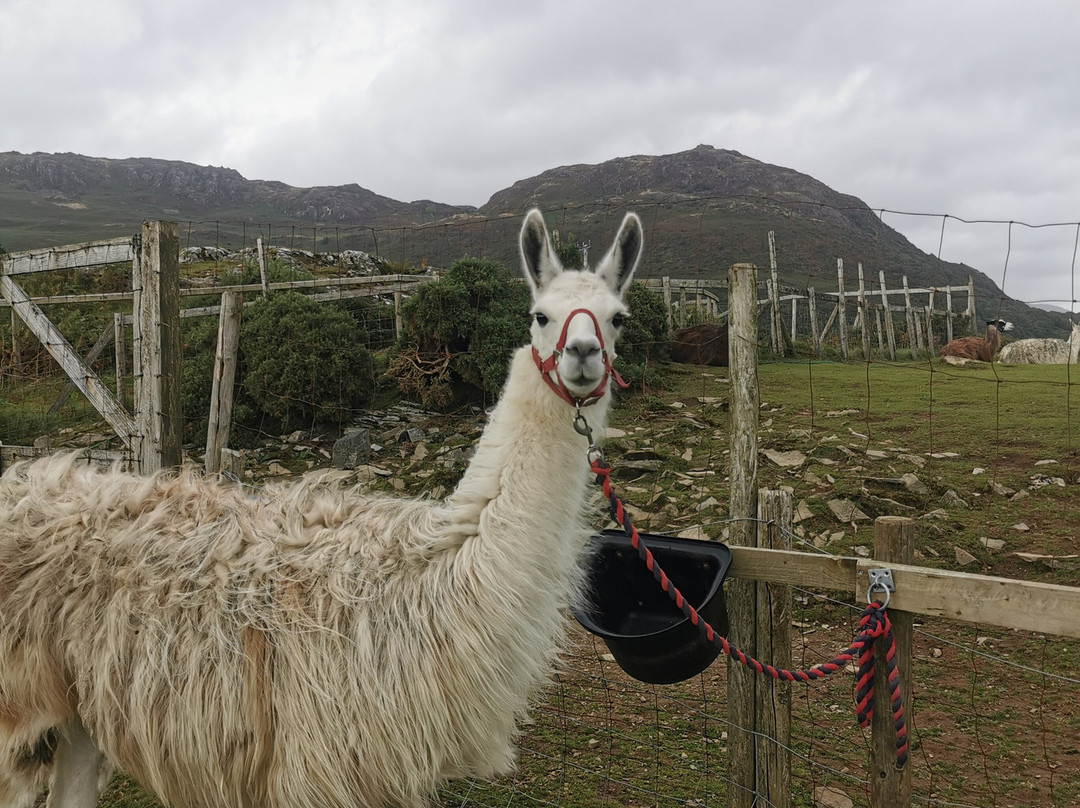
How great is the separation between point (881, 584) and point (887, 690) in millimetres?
355

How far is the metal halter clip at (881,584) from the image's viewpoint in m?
1.98

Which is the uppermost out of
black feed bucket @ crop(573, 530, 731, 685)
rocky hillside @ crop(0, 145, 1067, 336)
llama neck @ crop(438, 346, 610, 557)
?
rocky hillside @ crop(0, 145, 1067, 336)

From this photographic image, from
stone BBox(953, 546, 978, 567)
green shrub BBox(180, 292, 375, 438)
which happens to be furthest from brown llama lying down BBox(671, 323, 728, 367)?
stone BBox(953, 546, 978, 567)

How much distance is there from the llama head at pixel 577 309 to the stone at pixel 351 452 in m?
5.55

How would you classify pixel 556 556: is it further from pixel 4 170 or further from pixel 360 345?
pixel 4 170

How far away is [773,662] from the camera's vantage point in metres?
2.54

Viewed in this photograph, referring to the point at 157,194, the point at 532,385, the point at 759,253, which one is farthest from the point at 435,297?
the point at 157,194

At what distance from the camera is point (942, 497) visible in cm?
582

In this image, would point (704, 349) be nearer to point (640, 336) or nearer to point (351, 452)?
A: point (640, 336)

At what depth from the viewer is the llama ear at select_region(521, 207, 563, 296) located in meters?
2.63

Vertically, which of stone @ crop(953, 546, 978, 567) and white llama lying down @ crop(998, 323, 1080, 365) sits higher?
white llama lying down @ crop(998, 323, 1080, 365)

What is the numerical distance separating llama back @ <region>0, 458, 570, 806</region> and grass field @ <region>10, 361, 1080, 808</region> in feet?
2.79

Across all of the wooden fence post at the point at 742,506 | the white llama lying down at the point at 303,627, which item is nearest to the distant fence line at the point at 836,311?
the wooden fence post at the point at 742,506

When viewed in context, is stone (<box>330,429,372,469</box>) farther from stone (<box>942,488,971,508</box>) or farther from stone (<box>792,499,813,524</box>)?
stone (<box>942,488,971,508</box>)
